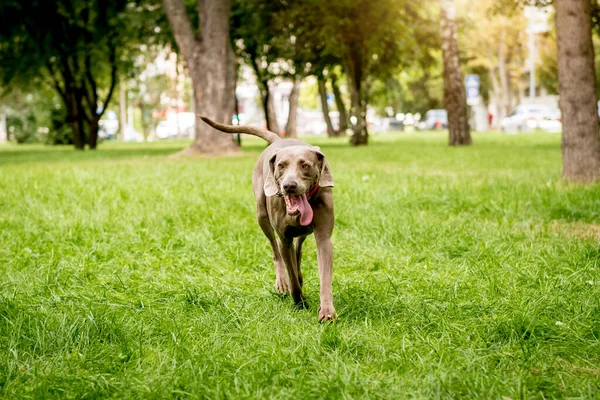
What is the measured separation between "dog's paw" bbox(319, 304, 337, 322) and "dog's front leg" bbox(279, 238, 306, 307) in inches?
13.7

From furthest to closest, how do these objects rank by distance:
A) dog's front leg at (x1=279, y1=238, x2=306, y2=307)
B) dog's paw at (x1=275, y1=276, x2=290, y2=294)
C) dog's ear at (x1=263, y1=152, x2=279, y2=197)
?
dog's paw at (x1=275, y1=276, x2=290, y2=294)
dog's front leg at (x1=279, y1=238, x2=306, y2=307)
dog's ear at (x1=263, y1=152, x2=279, y2=197)

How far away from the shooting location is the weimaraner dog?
13.1 ft

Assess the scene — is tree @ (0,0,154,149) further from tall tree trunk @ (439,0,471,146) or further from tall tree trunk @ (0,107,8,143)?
tall tree trunk @ (0,107,8,143)

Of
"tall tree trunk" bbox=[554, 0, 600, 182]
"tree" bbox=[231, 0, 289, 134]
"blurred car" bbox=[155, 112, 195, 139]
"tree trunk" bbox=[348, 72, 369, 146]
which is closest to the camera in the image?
"tall tree trunk" bbox=[554, 0, 600, 182]

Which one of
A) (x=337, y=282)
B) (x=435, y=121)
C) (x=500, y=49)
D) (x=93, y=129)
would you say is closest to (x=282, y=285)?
(x=337, y=282)

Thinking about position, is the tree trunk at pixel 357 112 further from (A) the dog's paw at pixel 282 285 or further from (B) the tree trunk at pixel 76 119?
(A) the dog's paw at pixel 282 285

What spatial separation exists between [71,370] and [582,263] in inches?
139

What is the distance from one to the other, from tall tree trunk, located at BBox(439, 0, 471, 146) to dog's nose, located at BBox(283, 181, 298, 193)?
20933 millimetres

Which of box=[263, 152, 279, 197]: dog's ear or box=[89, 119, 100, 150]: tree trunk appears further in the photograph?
box=[89, 119, 100, 150]: tree trunk

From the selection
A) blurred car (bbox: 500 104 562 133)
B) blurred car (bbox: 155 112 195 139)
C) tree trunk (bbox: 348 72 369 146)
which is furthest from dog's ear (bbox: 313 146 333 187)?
blurred car (bbox: 155 112 195 139)

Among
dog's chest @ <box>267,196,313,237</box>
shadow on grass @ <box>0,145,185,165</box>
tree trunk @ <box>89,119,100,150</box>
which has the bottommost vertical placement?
dog's chest @ <box>267,196,313,237</box>

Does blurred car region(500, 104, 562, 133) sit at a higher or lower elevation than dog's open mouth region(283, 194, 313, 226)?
higher

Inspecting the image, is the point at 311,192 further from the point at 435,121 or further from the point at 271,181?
the point at 435,121

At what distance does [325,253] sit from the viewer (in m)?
4.24
